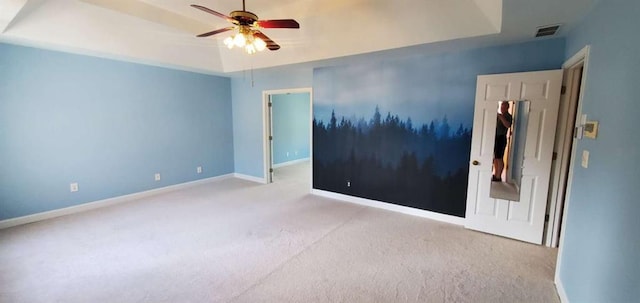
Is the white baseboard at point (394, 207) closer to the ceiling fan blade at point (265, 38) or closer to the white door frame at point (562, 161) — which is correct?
the white door frame at point (562, 161)

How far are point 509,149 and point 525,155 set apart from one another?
17 centimetres

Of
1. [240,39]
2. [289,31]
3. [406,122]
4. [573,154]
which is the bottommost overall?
[573,154]

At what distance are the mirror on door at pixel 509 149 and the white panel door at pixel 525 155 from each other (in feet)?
0.16

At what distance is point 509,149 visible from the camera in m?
3.23

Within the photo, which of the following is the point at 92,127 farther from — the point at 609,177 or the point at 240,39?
the point at 609,177

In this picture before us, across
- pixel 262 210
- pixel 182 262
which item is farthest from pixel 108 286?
pixel 262 210

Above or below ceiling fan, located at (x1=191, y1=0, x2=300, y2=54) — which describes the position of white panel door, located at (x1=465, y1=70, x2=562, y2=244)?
below

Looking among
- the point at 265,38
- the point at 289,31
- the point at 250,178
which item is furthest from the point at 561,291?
the point at 250,178

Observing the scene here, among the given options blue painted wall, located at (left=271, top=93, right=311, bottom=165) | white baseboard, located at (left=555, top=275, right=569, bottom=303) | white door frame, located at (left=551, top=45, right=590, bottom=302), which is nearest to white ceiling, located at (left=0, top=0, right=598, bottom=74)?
white door frame, located at (left=551, top=45, right=590, bottom=302)

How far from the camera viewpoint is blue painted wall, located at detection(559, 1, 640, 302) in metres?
1.36

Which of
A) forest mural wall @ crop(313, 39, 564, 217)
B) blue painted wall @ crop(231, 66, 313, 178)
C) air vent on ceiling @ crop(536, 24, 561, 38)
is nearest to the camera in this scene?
air vent on ceiling @ crop(536, 24, 561, 38)

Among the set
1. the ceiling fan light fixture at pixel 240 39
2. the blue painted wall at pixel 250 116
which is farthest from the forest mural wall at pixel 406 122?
the ceiling fan light fixture at pixel 240 39

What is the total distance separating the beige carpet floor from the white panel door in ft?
0.70

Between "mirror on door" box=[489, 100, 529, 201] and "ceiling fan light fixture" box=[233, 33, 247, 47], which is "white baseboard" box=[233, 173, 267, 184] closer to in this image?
"ceiling fan light fixture" box=[233, 33, 247, 47]
